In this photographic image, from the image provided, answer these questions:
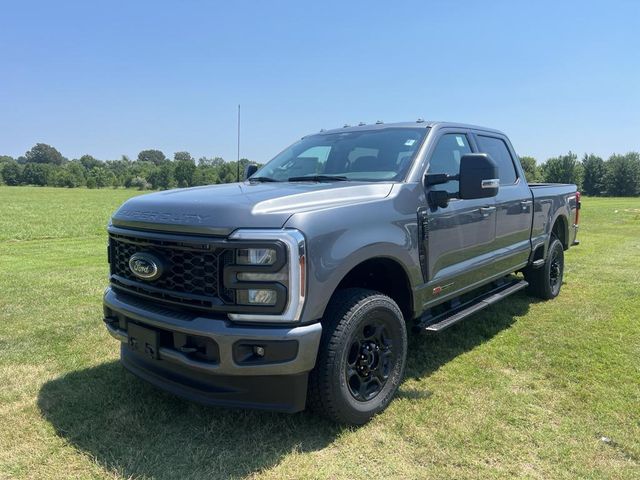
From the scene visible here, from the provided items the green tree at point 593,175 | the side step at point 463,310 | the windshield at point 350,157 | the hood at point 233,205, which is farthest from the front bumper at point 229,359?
the green tree at point 593,175

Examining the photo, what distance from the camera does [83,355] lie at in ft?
14.2


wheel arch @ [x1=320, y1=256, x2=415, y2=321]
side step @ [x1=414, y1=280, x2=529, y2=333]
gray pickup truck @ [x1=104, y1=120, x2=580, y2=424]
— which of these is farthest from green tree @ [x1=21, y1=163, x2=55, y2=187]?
wheel arch @ [x1=320, y1=256, x2=415, y2=321]

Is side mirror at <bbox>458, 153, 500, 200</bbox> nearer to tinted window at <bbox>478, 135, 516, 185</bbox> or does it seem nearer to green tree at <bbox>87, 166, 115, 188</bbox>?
tinted window at <bbox>478, 135, 516, 185</bbox>

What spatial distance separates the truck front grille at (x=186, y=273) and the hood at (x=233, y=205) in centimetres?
9

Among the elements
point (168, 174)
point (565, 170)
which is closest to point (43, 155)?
point (168, 174)

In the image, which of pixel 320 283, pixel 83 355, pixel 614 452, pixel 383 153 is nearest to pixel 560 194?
pixel 383 153

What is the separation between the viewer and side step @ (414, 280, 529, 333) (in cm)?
380

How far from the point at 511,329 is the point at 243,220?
3648 millimetres

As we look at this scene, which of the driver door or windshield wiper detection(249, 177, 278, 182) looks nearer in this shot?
the driver door

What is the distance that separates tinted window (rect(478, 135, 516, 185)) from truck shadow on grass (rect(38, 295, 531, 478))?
Answer: 2.37 metres

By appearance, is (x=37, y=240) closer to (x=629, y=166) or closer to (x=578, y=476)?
(x=578, y=476)

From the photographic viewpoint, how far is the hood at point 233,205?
2.72 meters

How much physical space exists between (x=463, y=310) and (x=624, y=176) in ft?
276

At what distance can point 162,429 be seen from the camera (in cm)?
311
